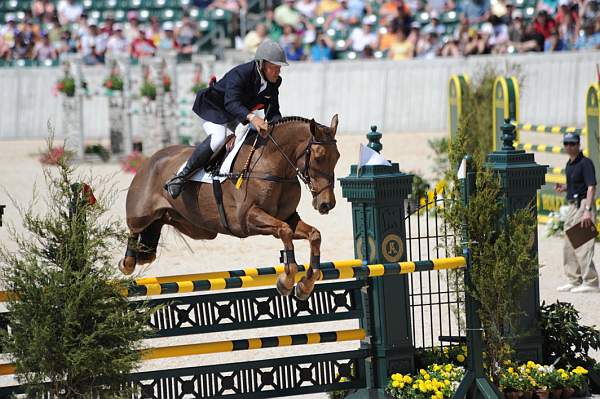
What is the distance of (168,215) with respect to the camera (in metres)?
7.89

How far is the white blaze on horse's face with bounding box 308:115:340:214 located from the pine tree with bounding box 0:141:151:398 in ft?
4.78

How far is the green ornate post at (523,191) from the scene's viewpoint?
7.09 meters

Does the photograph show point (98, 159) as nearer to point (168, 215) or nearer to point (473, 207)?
point (168, 215)

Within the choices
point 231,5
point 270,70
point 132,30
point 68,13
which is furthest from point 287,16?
point 270,70

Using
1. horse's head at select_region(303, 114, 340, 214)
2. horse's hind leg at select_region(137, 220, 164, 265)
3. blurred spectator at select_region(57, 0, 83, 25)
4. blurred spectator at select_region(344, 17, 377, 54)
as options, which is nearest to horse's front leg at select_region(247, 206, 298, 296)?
horse's head at select_region(303, 114, 340, 214)

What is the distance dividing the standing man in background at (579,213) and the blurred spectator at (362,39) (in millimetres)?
13266

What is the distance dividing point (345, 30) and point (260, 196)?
17851 millimetres

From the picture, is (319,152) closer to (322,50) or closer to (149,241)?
(149,241)

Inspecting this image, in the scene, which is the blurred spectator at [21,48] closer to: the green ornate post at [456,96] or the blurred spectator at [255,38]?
the blurred spectator at [255,38]

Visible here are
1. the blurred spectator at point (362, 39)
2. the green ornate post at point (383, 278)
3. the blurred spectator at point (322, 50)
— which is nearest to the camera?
the green ornate post at point (383, 278)

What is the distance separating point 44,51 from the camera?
25.2m

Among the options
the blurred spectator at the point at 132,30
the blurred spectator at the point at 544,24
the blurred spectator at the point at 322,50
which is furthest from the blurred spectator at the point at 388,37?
the blurred spectator at the point at 132,30

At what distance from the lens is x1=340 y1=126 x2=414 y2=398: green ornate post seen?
6.74m

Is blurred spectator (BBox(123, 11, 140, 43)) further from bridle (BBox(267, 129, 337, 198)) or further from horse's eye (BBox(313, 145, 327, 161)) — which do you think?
horse's eye (BBox(313, 145, 327, 161))
